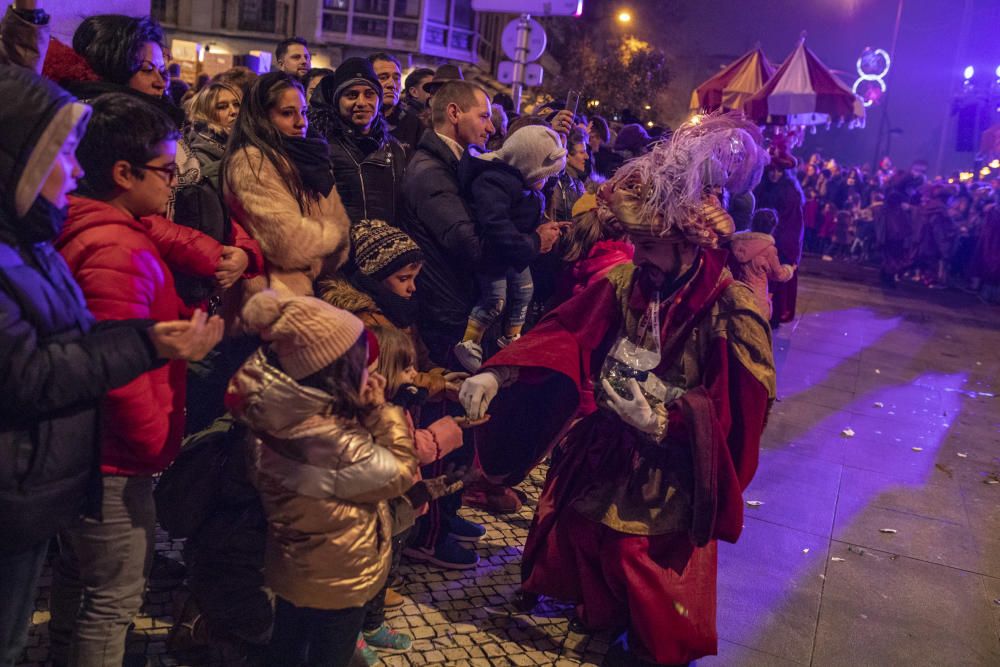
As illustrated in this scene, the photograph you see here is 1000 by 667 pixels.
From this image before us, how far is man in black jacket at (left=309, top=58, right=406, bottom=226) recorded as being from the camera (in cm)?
429

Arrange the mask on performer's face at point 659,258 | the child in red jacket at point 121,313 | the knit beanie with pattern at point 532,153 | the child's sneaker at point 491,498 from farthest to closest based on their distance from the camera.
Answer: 1. the child's sneaker at point 491,498
2. the knit beanie with pattern at point 532,153
3. the mask on performer's face at point 659,258
4. the child in red jacket at point 121,313

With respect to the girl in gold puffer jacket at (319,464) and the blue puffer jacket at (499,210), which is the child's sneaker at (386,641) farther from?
the blue puffer jacket at (499,210)

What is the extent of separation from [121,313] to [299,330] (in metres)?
0.59

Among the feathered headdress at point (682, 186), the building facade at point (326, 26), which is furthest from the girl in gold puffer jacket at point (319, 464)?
the building facade at point (326, 26)

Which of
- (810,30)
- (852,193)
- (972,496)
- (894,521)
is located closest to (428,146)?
(894,521)

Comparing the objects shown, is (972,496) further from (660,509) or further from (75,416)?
(75,416)

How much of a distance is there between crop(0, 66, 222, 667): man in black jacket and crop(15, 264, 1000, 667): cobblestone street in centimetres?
116

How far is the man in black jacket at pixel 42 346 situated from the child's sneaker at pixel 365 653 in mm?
1140

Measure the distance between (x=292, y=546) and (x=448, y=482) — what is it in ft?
2.32

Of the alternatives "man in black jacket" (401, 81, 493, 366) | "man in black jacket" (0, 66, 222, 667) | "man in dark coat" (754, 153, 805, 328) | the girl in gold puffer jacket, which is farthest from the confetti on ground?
"man in black jacket" (0, 66, 222, 667)

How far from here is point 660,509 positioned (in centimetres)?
351

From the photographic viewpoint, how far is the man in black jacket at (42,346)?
2.09 meters

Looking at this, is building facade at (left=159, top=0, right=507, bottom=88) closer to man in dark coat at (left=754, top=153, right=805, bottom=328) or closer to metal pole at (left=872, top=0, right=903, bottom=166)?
metal pole at (left=872, top=0, right=903, bottom=166)

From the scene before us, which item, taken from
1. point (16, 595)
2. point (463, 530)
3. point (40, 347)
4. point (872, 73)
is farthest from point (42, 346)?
point (872, 73)
